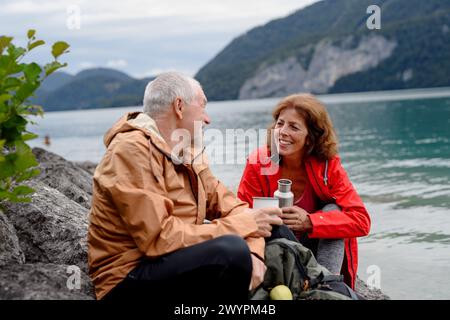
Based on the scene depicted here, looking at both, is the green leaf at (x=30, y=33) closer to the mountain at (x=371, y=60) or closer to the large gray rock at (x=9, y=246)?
the large gray rock at (x=9, y=246)

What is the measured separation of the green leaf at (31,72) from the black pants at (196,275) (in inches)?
50.6

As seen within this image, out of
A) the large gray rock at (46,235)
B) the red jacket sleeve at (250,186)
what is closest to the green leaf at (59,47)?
the large gray rock at (46,235)

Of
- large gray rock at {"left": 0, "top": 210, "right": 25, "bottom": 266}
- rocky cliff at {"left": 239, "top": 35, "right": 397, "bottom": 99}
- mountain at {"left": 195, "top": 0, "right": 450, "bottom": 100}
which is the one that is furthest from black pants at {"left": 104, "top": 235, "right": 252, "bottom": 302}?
rocky cliff at {"left": 239, "top": 35, "right": 397, "bottom": 99}

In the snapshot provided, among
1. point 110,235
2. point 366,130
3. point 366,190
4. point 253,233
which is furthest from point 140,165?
point 366,130

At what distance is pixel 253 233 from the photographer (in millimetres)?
3969

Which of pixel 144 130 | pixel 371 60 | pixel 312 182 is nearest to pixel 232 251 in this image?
pixel 144 130

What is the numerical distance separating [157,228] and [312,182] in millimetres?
2234

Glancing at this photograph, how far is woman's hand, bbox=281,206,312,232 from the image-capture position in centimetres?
480

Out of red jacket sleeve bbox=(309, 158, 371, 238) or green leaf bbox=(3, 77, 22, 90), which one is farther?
red jacket sleeve bbox=(309, 158, 371, 238)

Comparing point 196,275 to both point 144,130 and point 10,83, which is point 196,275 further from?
point 10,83

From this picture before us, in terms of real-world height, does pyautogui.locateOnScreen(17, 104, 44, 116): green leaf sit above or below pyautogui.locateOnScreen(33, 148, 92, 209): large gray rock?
above

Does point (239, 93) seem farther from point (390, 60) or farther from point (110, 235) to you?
point (110, 235)

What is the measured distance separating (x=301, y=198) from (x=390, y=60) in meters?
161

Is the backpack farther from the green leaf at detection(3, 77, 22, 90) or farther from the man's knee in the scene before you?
the green leaf at detection(3, 77, 22, 90)
